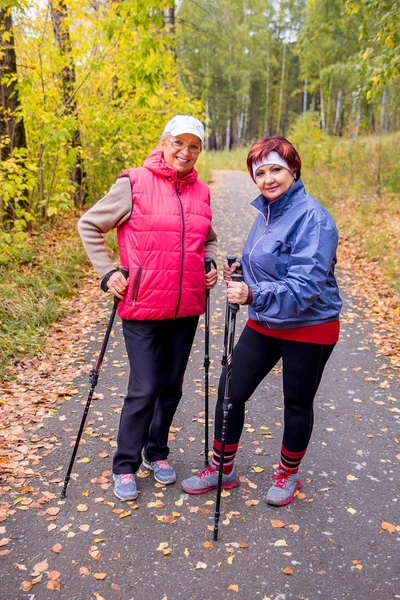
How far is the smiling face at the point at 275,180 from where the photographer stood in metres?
2.92

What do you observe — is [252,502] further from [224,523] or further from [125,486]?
[125,486]

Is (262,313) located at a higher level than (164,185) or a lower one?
lower

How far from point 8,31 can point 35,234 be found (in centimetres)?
306

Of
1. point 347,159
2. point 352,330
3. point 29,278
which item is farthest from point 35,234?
point 347,159

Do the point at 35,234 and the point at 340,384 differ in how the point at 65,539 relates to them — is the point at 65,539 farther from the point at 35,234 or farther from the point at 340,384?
the point at 35,234

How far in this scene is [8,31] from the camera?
6.90m

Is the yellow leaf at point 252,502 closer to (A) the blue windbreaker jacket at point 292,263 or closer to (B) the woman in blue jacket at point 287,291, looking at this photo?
(B) the woman in blue jacket at point 287,291

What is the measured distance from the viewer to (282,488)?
3.37 m

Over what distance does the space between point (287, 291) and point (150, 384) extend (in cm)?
106

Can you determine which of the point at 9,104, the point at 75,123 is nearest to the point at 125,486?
the point at 75,123

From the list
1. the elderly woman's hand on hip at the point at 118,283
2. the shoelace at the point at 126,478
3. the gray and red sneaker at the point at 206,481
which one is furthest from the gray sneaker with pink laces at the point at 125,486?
the elderly woman's hand on hip at the point at 118,283

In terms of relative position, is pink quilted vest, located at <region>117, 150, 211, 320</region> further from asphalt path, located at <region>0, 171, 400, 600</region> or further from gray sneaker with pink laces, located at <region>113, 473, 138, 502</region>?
asphalt path, located at <region>0, 171, 400, 600</region>

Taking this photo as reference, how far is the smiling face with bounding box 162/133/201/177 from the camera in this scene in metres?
3.07

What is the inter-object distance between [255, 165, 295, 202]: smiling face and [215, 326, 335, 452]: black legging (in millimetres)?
837
